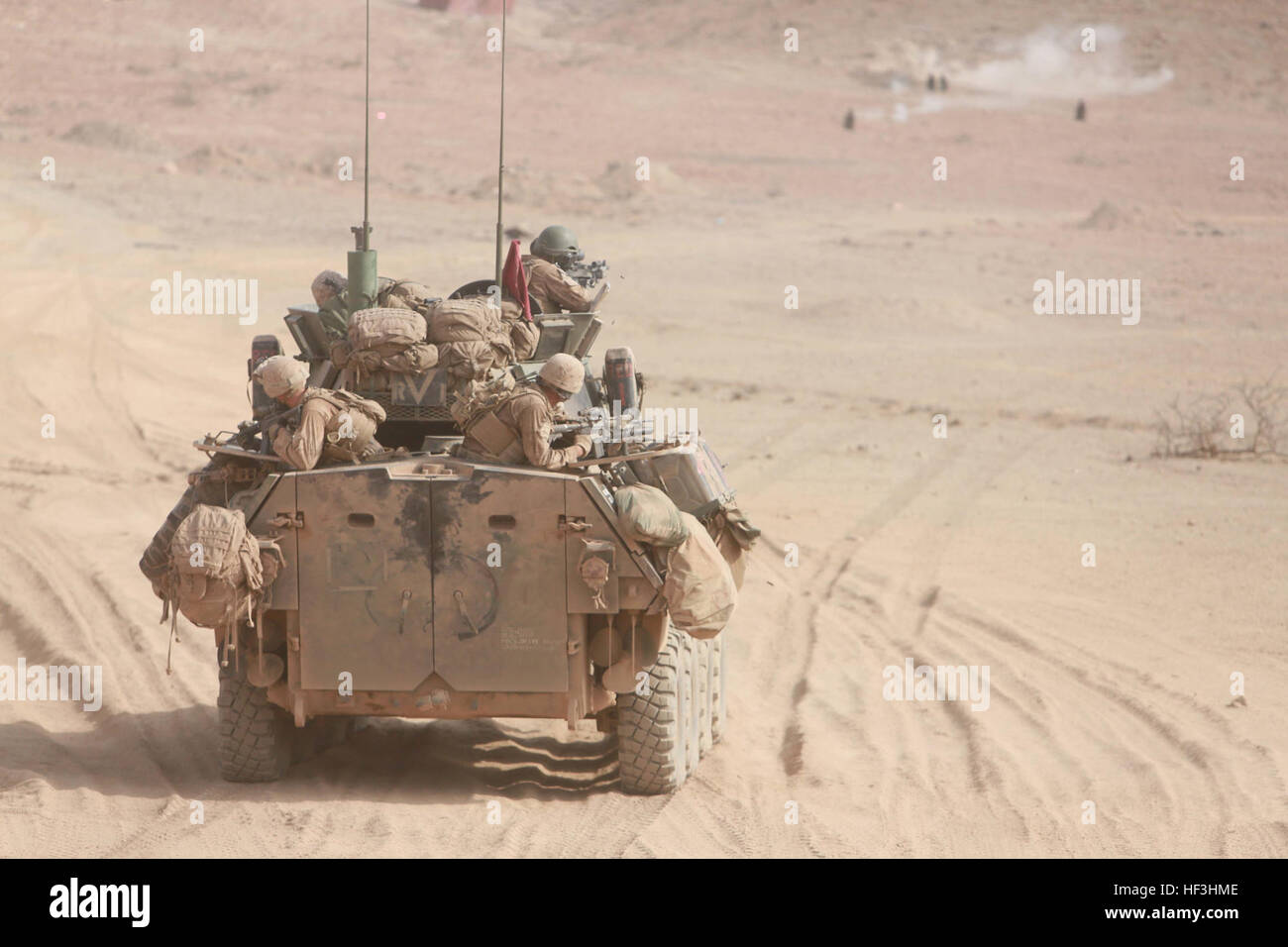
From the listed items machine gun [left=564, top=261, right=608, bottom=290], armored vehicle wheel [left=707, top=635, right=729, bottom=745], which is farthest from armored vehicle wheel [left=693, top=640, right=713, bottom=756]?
machine gun [left=564, top=261, right=608, bottom=290]

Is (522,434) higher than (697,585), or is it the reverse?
(522,434)

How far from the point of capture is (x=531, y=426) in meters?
9.09

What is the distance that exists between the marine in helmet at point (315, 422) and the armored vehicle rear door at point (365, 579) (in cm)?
15

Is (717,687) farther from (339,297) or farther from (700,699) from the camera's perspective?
(339,297)

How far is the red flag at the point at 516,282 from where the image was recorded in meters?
10.9

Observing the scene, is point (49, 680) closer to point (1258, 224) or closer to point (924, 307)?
point (924, 307)

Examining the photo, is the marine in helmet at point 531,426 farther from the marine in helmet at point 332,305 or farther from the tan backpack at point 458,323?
the marine in helmet at point 332,305

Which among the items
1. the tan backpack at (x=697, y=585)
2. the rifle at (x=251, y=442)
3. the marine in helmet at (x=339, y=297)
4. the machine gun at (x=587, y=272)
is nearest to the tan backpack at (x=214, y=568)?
the rifle at (x=251, y=442)

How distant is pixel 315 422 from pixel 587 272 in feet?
11.7

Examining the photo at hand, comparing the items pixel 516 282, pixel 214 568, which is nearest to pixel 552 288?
pixel 516 282

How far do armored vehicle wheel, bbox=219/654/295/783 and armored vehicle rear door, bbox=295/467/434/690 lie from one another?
0.51 m

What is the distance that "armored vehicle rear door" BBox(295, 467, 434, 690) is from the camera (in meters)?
9.04

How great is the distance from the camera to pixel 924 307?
2938cm

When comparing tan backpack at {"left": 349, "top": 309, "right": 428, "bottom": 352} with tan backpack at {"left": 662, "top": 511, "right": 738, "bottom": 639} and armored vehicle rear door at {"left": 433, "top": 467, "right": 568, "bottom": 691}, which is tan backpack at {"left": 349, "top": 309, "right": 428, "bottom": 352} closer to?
armored vehicle rear door at {"left": 433, "top": 467, "right": 568, "bottom": 691}
